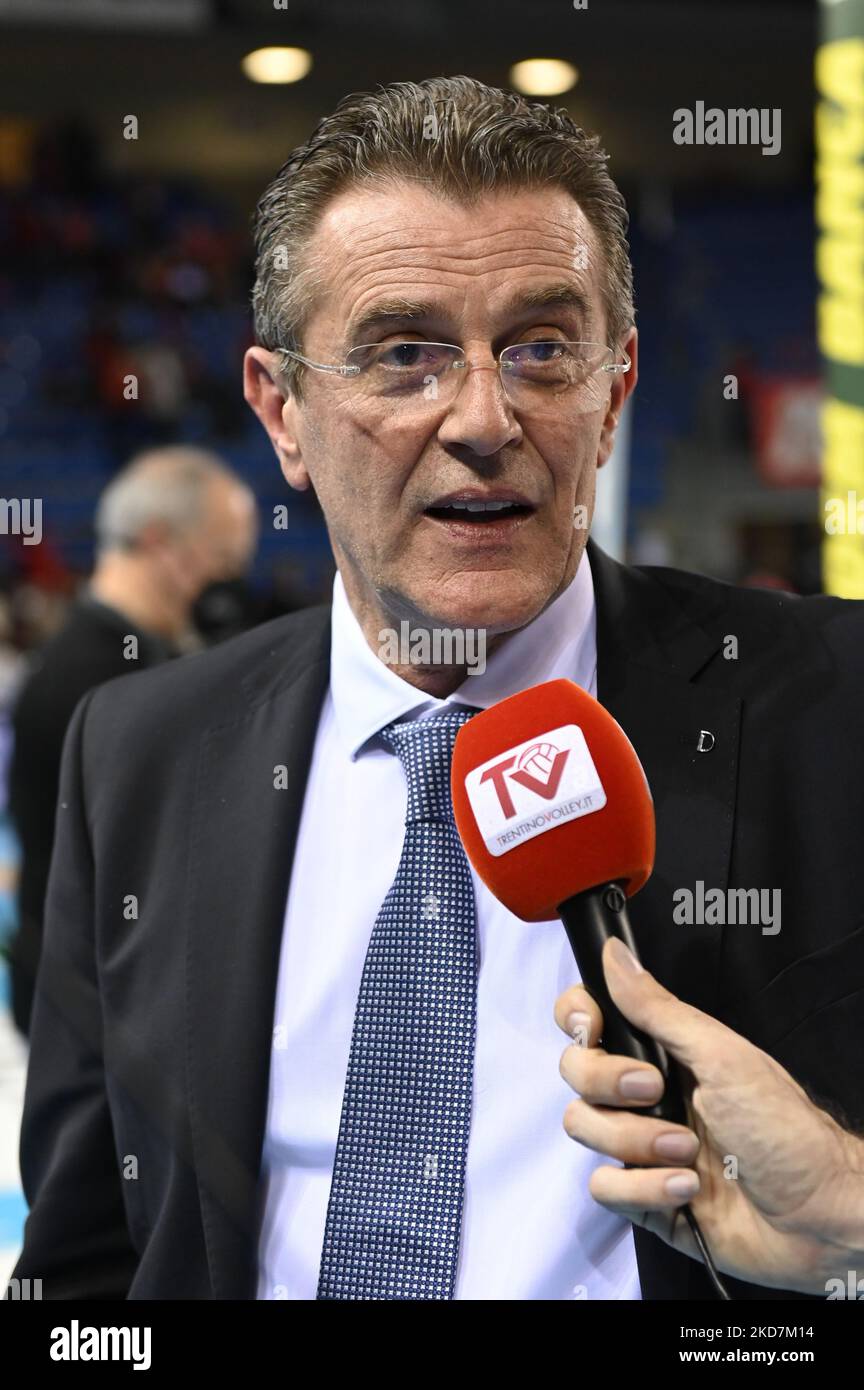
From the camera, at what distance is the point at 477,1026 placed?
107cm

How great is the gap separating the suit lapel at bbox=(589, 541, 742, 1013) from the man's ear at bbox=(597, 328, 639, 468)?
0.10 meters

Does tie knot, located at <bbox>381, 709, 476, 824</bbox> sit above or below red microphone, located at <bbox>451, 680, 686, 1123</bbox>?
above

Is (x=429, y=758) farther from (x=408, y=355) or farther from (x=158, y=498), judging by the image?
(x=158, y=498)

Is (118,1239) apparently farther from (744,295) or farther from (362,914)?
(744,295)

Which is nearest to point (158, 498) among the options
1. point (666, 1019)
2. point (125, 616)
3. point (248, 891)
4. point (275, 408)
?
point (125, 616)

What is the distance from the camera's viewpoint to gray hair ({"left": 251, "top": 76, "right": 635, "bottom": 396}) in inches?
42.1

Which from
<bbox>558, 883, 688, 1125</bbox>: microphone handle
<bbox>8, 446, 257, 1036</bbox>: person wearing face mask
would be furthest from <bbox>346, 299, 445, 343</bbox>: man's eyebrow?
<bbox>8, 446, 257, 1036</bbox>: person wearing face mask

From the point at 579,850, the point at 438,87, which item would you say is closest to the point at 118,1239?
the point at 579,850

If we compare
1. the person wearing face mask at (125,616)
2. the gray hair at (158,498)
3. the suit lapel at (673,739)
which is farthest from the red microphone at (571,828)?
the gray hair at (158,498)

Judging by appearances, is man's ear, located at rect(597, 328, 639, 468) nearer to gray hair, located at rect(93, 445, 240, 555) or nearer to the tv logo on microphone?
the tv logo on microphone

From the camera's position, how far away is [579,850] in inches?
33.3

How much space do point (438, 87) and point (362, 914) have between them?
67cm

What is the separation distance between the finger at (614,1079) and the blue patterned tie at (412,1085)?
0.86 feet

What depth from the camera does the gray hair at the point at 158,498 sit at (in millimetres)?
2406
